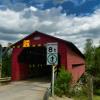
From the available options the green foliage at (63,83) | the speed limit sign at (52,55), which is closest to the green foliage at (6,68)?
the green foliage at (63,83)

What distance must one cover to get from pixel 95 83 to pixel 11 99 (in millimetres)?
12601

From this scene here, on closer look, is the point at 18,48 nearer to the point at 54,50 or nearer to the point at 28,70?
the point at 28,70

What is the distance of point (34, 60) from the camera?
32781mm

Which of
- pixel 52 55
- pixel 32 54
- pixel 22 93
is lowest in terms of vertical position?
pixel 22 93

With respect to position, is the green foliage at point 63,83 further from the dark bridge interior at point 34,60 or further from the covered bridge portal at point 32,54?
the dark bridge interior at point 34,60

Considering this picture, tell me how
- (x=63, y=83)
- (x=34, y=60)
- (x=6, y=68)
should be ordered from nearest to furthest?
(x=63, y=83) → (x=6, y=68) → (x=34, y=60)

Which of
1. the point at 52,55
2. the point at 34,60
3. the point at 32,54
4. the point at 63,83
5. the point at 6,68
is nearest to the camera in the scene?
the point at 52,55

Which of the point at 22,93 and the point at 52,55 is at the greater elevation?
the point at 52,55

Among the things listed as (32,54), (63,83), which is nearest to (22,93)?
(63,83)

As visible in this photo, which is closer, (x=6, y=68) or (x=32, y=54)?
(x=6, y=68)

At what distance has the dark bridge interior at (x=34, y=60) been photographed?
28.6 meters

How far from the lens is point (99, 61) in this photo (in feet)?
102

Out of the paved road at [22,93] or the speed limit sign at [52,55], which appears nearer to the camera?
the speed limit sign at [52,55]

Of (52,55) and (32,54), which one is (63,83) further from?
(32,54)
